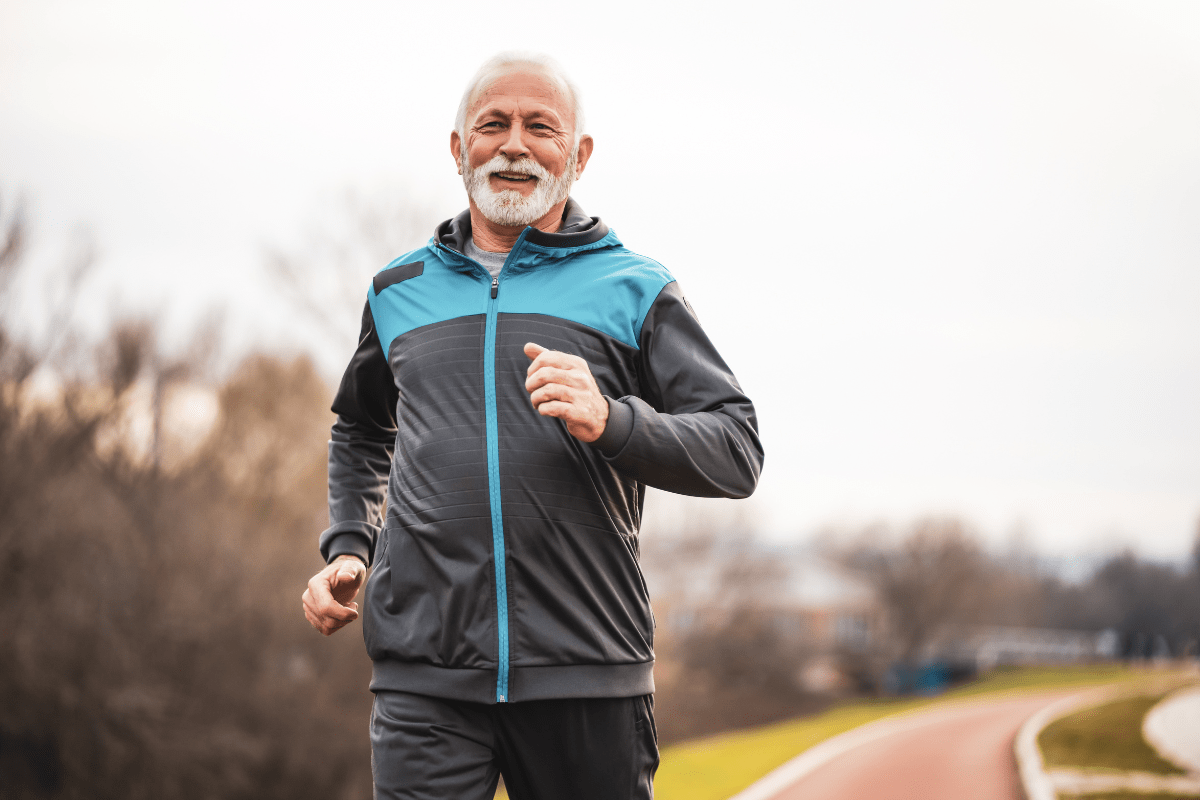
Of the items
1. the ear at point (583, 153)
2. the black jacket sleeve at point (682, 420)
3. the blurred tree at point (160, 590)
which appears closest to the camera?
the black jacket sleeve at point (682, 420)

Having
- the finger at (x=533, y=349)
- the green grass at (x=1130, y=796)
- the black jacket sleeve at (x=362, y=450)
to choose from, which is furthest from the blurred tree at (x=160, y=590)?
the finger at (x=533, y=349)

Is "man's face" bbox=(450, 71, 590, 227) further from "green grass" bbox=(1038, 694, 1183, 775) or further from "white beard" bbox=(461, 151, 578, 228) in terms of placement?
"green grass" bbox=(1038, 694, 1183, 775)

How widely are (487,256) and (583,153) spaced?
36 cm

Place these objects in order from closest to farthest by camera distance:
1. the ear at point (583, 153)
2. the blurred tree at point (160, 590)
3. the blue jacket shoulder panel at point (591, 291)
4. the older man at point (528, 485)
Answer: the older man at point (528, 485), the blue jacket shoulder panel at point (591, 291), the ear at point (583, 153), the blurred tree at point (160, 590)

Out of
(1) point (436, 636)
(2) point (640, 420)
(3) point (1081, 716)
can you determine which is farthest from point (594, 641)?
(3) point (1081, 716)

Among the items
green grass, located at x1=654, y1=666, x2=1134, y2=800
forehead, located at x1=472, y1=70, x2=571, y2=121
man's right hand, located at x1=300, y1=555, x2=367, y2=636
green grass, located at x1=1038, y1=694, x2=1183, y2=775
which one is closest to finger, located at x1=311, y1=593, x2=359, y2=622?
man's right hand, located at x1=300, y1=555, x2=367, y2=636

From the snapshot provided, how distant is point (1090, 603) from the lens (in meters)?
87.3

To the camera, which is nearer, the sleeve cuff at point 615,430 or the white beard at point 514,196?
the sleeve cuff at point 615,430

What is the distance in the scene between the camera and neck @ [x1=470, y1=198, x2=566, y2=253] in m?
2.54

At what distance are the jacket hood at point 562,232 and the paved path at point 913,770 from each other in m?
6.58

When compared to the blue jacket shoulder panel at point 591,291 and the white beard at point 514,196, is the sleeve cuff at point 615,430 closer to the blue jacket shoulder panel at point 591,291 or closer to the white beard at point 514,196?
the blue jacket shoulder panel at point 591,291

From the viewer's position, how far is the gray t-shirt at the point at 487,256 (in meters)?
2.52

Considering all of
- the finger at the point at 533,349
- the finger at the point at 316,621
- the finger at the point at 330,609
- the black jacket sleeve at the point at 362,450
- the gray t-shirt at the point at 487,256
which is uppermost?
the gray t-shirt at the point at 487,256

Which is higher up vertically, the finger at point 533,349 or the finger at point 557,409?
the finger at point 533,349
